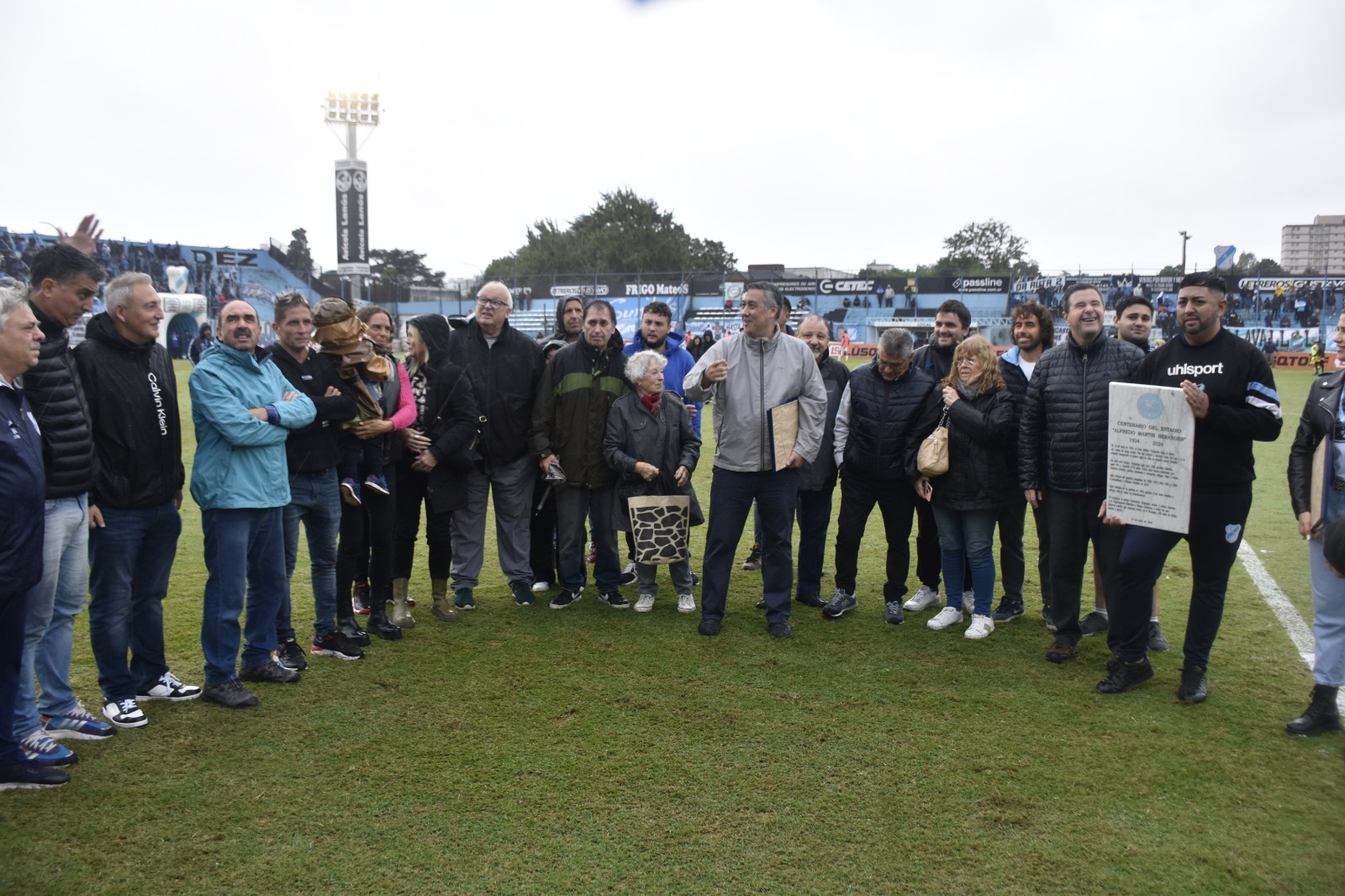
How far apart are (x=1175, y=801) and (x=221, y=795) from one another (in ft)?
11.9

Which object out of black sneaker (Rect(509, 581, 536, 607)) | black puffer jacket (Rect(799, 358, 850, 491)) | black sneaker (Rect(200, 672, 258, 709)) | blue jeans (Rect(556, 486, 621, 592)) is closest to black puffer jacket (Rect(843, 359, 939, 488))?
black puffer jacket (Rect(799, 358, 850, 491))

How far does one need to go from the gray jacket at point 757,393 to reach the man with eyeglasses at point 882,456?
42cm

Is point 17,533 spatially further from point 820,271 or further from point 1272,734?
point 820,271

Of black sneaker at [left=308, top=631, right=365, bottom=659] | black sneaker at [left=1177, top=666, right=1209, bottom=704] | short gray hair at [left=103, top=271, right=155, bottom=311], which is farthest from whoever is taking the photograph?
black sneaker at [left=308, top=631, right=365, bottom=659]

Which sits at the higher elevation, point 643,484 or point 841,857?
point 643,484

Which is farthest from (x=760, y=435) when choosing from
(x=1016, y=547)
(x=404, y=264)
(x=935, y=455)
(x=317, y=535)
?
(x=404, y=264)

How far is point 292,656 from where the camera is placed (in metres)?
4.78

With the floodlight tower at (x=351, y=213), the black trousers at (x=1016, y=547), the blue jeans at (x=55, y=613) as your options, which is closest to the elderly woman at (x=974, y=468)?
the black trousers at (x=1016, y=547)

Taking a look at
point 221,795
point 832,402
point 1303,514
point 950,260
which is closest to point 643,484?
point 832,402

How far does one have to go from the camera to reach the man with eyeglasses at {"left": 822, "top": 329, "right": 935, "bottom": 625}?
570 centimetres

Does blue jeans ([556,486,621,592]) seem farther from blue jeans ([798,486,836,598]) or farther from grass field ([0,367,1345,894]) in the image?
blue jeans ([798,486,836,598])

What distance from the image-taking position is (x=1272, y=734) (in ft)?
13.2

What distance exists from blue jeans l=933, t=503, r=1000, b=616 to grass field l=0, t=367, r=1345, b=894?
14.9 inches

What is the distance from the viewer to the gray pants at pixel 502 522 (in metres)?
5.91
